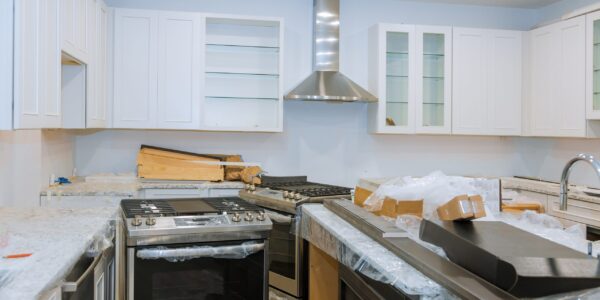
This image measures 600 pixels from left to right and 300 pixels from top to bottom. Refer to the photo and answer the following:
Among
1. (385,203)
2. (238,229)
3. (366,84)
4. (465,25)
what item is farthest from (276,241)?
(465,25)

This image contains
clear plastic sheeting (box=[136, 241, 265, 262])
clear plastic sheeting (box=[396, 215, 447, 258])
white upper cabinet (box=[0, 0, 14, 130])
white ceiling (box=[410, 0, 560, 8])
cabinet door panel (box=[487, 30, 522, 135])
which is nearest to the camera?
clear plastic sheeting (box=[396, 215, 447, 258])

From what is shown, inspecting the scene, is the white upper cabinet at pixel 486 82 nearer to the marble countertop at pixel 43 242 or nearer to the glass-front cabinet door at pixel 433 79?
the glass-front cabinet door at pixel 433 79

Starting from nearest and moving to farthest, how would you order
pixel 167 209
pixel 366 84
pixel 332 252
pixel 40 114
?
1. pixel 332 252
2. pixel 40 114
3. pixel 167 209
4. pixel 366 84

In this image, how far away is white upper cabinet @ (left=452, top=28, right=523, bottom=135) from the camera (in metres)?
4.79

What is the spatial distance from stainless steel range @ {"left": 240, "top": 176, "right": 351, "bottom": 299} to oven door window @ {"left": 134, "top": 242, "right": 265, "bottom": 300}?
25.9 inches

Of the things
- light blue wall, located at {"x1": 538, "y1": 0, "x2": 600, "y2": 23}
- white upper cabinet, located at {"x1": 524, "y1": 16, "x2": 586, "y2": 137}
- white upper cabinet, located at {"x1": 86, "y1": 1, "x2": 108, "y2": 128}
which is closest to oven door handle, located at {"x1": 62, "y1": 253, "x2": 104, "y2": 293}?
white upper cabinet, located at {"x1": 86, "y1": 1, "x2": 108, "y2": 128}

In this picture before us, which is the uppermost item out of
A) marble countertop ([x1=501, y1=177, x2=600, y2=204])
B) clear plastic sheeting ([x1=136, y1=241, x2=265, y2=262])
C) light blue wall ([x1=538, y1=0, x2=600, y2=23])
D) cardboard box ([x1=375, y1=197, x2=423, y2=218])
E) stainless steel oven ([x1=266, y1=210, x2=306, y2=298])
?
light blue wall ([x1=538, y1=0, x2=600, y2=23])

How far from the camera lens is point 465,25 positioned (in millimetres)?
5145

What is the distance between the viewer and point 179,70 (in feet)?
14.0

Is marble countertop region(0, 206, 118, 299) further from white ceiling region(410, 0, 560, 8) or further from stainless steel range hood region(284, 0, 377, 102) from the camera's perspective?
white ceiling region(410, 0, 560, 8)

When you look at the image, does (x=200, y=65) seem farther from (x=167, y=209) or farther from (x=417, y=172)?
(x=417, y=172)

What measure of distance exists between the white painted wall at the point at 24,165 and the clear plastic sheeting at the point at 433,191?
2.32 m

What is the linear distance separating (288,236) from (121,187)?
135 centimetres

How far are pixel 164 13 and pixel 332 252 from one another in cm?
295
